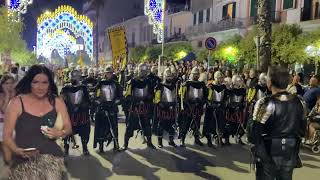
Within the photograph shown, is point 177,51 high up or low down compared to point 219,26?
down

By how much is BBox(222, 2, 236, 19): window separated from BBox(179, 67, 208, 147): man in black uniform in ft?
89.1

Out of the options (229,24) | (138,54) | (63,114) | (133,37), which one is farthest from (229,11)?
(63,114)

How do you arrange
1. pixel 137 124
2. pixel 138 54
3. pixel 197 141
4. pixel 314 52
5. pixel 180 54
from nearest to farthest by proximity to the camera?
1. pixel 137 124
2. pixel 197 141
3. pixel 314 52
4. pixel 180 54
5. pixel 138 54

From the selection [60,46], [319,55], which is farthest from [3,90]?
[60,46]

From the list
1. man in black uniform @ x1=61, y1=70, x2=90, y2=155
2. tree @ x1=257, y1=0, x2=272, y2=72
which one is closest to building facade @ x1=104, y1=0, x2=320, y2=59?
tree @ x1=257, y1=0, x2=272, y2=72

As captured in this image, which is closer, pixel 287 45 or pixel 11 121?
pixel 11 121

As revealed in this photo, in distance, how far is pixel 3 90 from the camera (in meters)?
6.21

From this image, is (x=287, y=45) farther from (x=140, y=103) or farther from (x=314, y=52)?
(x=140, y=103)

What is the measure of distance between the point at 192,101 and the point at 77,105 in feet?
8.59

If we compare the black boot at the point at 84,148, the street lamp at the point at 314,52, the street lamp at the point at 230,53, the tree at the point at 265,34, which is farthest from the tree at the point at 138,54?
the black boot at the point at 84,148

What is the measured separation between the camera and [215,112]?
1047 cm

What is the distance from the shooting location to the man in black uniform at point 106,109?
9.55 meters

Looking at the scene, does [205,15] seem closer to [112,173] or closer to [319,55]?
[319,55]

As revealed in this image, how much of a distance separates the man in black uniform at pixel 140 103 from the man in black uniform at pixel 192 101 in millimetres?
775
